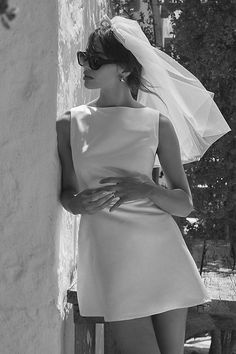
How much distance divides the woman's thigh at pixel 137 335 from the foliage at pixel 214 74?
286 cm

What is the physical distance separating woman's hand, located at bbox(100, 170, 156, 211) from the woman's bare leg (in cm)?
38

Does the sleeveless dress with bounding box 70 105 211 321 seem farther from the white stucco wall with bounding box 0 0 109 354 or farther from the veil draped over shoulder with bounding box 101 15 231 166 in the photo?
the veil draped over shoulder with bounding box 101 15 231 166

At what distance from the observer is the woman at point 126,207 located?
2346 millimetres

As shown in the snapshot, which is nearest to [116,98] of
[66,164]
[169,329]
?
[66,164]

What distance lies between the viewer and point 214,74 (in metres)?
5.02

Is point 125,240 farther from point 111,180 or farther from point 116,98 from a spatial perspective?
point 116,98

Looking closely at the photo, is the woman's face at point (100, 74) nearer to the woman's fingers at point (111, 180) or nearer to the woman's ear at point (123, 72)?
the woman's ear at point (123, 72)

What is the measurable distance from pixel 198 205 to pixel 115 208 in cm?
315

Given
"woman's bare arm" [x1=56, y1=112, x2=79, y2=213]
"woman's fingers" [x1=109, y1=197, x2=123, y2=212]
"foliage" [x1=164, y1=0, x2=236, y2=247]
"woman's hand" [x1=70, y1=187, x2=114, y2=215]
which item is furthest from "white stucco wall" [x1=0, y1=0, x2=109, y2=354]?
"foliage" [x1=164, y1=0, x2=236, y2=247]

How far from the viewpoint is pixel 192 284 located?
2.40m

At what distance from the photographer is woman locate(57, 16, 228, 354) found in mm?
2346

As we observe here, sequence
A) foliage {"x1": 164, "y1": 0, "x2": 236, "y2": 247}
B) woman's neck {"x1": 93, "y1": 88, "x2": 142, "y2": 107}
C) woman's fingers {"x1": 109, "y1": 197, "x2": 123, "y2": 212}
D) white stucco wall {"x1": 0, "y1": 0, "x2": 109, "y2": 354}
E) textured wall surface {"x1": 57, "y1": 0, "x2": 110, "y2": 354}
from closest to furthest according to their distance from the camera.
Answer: woman's fingers {"x1": 109, "y1": 197, "x2": 123, "y2": 212}
white stucco wall {"x1": 0, "y1": 0, "x2": 109, "y2": 354}
woman's neck {"x1": 93, "y1": 88, "x2": 142, "y2": 107}
textured wall surface {"x1": 57, "y1": 0, "x2": 110, "y2": 354}
foliage {"x1": 164, "y1": 0, "x2": 236, "y2": 247}

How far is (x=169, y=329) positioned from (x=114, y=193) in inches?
18.3

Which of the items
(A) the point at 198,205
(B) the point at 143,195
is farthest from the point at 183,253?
(A) the point at 198,205
